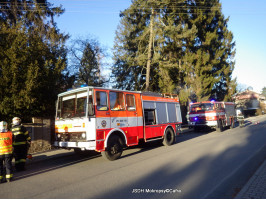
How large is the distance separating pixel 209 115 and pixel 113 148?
35.4 ft

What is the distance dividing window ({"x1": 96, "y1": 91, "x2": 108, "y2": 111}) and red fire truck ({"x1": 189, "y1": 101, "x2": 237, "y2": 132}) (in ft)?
36.4

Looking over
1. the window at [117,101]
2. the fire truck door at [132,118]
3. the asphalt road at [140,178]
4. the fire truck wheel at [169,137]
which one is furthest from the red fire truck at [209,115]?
the window at [117,101]

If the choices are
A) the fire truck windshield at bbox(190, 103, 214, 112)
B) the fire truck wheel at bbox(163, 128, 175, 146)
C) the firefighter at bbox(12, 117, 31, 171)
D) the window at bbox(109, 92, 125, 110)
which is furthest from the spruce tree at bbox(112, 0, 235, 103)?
the firefighter at bbox(12, 117, 31, 171)

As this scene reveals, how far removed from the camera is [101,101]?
22.9 feet

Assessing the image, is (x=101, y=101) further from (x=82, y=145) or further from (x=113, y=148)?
(x=113, y=148)

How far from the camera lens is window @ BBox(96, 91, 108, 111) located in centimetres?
684

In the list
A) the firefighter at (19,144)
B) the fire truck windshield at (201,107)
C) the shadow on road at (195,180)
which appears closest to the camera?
the shadow on road at (195,180)

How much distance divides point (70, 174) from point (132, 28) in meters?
18.0

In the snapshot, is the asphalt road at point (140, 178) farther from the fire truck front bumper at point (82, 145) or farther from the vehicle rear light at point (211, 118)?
the vehicle rear light at point (211, 118)

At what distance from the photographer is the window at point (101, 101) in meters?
6.84

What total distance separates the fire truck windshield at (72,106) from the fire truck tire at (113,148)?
143cm

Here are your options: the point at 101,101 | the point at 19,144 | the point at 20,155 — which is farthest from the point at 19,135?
the point at 101,101

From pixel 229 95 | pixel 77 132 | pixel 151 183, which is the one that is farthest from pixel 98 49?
pixel 229 95

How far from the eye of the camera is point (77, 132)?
6.80 m
